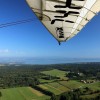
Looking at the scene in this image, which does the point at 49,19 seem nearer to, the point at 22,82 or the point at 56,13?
the point at 56,13

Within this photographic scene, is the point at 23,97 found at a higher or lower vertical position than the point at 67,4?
lower

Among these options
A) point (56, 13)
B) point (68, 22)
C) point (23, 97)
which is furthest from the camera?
point (23, 97)

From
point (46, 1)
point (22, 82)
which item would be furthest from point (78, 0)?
point (22, 82)

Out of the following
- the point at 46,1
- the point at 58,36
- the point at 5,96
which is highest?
the point at 46,1

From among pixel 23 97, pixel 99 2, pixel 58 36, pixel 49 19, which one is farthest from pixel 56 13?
pixel 23 97

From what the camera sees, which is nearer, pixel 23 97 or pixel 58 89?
pixel 23 97

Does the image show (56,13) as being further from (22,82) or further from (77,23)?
(22,82)

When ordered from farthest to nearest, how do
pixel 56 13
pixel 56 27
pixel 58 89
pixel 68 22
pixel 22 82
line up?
pixel 22 82 → pixel 58 89 → pixel 56 27 → pixel 68 22 → pixel 56 13
